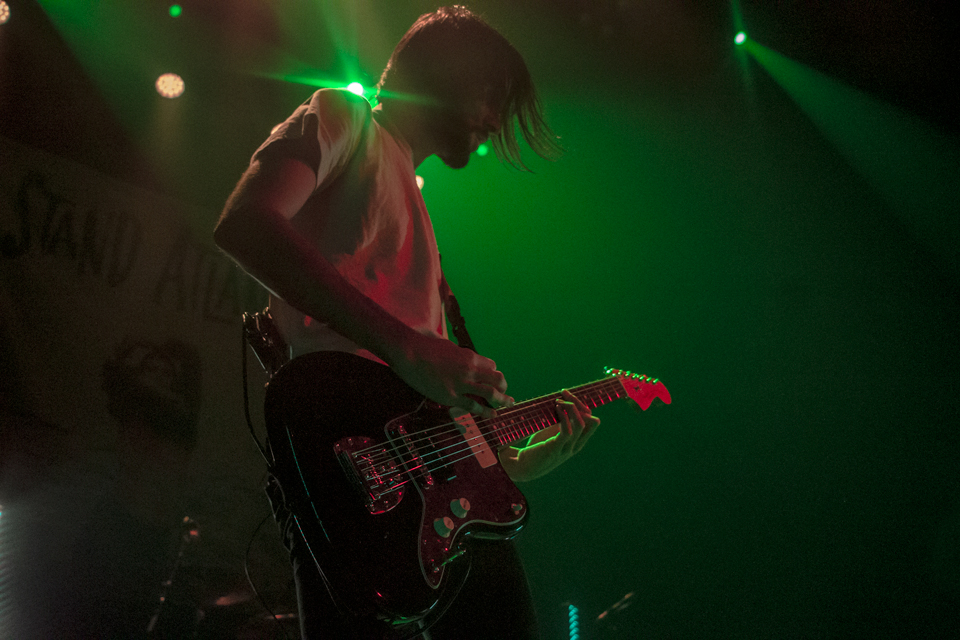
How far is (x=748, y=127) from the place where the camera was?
3.37m

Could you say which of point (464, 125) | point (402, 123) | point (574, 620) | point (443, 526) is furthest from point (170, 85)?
point (574, 620)

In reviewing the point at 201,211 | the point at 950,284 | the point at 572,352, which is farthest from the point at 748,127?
the point at 201,211

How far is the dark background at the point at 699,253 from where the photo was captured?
2.57m

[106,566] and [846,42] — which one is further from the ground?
[846,42]

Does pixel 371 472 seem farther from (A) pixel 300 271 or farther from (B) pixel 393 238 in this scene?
(B) pixel 393 238

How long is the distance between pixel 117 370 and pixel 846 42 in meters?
5.19

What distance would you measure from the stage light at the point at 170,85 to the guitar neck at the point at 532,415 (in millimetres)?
3429

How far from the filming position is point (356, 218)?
4.56 feet

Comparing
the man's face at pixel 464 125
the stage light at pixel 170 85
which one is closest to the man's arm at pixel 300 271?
the man's face at pixel 464 125

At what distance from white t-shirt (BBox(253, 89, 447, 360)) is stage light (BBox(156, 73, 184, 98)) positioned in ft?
8.75

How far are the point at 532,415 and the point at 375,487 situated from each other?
2.73ft

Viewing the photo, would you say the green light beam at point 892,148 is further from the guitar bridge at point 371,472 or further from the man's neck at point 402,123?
the guitar bridge at point 371,472

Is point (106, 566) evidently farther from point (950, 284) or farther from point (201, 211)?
point (950, 284)

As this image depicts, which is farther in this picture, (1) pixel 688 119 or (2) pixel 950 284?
(1) pixel 688 119
